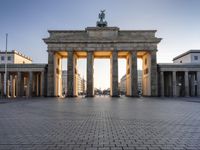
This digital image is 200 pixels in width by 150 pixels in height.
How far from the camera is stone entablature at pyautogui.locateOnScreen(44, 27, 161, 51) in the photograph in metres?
54.7

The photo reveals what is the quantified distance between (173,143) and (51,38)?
169 ft

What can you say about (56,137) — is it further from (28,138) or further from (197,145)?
(197,145)

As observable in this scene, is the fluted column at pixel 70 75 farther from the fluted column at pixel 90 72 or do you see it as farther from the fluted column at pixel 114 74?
the fluted column at pixel 114 74

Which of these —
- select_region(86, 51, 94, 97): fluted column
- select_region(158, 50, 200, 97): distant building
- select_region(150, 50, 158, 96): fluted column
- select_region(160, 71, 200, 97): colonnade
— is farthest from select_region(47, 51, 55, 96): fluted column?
select_region(160, 71, 200, 97): colonnade

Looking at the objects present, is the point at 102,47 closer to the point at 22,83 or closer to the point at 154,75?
the point at 154,75

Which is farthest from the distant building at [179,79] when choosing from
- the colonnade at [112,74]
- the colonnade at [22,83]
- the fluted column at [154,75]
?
the colonnade at [22,83]

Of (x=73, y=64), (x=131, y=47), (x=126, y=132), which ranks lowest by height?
(x=126, y=132)

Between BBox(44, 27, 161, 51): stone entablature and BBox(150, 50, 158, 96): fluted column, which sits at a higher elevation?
BBox(44, 27, 161, 51): stone entablature

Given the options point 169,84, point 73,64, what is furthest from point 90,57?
point 169,84

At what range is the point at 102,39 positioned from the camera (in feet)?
180

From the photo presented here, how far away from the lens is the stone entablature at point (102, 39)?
179 ft

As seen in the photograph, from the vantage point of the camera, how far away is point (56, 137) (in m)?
8.01

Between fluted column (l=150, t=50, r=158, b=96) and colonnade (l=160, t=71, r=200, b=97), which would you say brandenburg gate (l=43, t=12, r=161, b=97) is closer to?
fluted column (l=150, t=50, r=158, b=96)

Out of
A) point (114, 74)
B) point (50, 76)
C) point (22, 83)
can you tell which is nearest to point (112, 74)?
point (114, 74)
